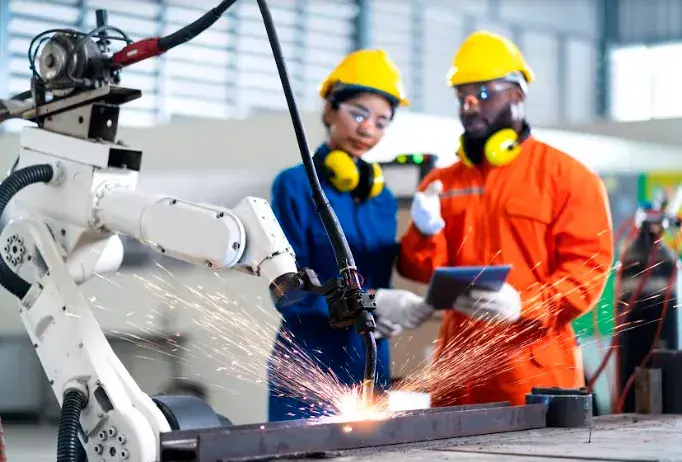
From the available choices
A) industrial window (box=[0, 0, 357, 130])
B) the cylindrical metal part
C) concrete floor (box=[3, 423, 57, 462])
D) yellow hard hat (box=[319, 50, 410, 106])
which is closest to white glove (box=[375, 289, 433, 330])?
yellow hard hat (box=[319, 50, 410, 106])

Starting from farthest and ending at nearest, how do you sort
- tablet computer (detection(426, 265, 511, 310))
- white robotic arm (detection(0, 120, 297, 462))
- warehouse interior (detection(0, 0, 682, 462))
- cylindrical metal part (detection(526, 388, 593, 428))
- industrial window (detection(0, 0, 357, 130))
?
industrial window (detection(0, 0, 357, 130))
warehouse interior (detection(0, 0, 682, 462))
tablet computer (detection(426, 265, 511, 310))
cylindrical metal part (detection(526, 388, 593, 428))
white robotic arm (detection(0, 120, 297, 462))

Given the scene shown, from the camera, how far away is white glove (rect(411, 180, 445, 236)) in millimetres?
3449

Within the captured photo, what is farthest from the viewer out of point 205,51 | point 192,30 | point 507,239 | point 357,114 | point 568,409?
point 205,51

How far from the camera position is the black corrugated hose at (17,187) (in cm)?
259

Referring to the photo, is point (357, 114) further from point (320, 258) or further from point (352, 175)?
point (320, 258)

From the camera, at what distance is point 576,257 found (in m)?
3.30

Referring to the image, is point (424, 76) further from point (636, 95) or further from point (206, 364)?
point (206, 364)

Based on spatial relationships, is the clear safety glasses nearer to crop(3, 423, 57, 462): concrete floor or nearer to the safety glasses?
the safety glasses

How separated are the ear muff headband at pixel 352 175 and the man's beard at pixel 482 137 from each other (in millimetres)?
297

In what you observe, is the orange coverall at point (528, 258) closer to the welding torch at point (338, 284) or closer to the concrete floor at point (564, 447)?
the concrete floor at point (564, 447)

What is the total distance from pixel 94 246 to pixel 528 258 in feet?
4.50

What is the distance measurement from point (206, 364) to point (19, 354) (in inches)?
62.8

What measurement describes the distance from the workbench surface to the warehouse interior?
0.15 metres

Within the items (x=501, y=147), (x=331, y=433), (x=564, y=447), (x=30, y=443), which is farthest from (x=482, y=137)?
(x=30, y=443)
